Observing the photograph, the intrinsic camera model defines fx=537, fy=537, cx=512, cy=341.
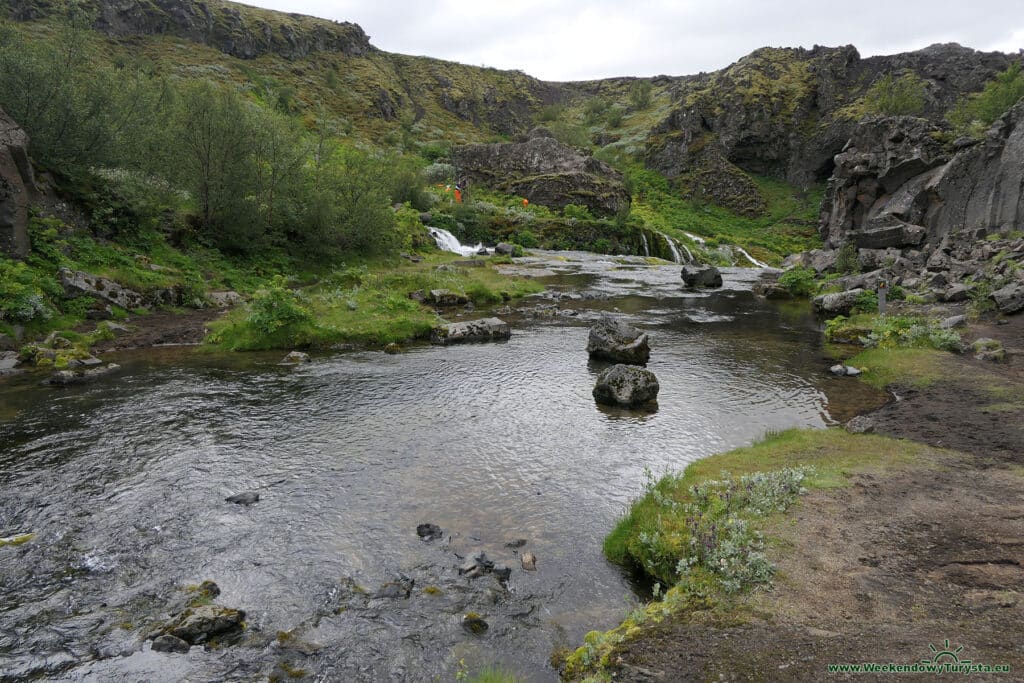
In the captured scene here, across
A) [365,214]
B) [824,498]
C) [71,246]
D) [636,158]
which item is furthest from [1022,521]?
[636,158]

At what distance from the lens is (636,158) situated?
137875 millimetres

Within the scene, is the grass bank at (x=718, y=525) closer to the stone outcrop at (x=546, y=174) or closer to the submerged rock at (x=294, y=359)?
the submerged rock at (x=294, y=359)

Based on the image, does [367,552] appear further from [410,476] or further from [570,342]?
[570,342]

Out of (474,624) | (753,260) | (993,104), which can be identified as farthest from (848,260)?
(474,624)

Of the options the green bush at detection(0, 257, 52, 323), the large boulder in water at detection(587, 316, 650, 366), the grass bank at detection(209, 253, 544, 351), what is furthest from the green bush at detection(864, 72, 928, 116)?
the green bush at detection(0, 257, 52, 323)

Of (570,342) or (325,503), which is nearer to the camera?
(325,503)

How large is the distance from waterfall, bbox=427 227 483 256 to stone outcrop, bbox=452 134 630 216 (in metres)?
31.7

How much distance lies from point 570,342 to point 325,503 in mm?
16363

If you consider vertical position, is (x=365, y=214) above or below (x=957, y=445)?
above

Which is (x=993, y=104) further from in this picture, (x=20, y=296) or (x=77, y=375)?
(x=20, y=296)

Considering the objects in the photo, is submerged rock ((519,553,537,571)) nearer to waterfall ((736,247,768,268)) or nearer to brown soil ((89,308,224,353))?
brown soil ((89,308,224,353))

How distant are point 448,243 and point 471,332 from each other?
41.2 metres

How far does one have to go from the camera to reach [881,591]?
666 cm

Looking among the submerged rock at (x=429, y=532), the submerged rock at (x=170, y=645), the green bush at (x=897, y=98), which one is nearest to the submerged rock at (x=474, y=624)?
the submerged rock at (x=429, y=532)
